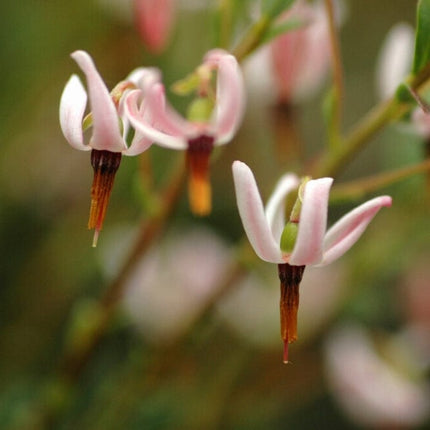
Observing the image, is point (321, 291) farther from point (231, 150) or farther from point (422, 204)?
point (231, 150)

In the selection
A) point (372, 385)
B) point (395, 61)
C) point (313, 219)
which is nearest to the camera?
point (313, 219)

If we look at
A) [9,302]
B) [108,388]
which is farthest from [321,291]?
[9,302]

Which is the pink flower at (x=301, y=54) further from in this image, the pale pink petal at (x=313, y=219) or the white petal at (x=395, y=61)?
the pale pink petal at (x=313, y=219)

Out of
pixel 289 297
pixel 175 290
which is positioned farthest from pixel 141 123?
pixel 175 290

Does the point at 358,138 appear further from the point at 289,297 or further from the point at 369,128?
the point at 289,297

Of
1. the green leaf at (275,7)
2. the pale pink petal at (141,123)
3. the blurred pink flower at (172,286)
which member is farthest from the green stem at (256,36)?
the blurred pink flower at (172,286)

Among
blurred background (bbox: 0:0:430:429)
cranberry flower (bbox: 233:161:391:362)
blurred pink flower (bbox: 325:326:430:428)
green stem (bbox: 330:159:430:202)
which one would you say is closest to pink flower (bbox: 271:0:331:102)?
blurred background (bbox: 0:0:430:429)
